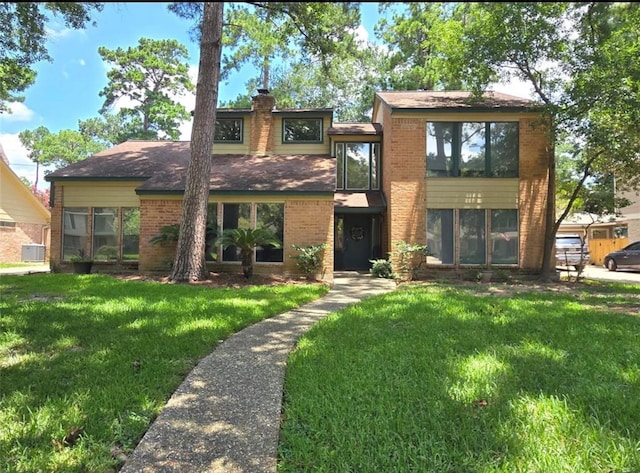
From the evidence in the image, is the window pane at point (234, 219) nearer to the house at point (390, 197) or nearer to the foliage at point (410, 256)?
the house at point (390, 197)

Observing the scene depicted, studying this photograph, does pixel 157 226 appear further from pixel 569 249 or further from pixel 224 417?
pixel 569 249

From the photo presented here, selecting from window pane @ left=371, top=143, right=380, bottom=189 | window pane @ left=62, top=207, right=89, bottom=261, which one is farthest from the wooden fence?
window pane @ left=62, top=207, right=89, bottom=261

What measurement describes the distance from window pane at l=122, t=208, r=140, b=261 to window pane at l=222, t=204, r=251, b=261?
346cm

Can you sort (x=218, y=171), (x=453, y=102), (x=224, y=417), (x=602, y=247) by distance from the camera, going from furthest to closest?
1. (x=602, y=247)
2. (x=218, y=171)
3. (x=453, y=102)
4. (x=224, y=417)

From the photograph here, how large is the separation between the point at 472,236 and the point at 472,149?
2.83 m

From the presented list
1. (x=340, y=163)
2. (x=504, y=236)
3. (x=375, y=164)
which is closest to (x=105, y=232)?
(x=340, y=163)

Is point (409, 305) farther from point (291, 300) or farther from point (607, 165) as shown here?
point (607, 165)

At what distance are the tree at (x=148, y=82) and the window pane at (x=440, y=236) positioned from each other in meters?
31.4

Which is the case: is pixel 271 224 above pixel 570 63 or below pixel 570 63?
below

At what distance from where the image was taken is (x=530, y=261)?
12445 mm

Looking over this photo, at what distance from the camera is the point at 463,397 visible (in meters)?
3.04

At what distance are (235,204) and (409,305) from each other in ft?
22.5

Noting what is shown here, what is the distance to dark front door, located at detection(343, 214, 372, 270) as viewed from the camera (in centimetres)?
1490

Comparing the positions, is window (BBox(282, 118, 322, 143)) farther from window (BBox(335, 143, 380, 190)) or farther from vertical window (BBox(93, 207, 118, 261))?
vertical window (BBox(93, 207, 118, 261))
